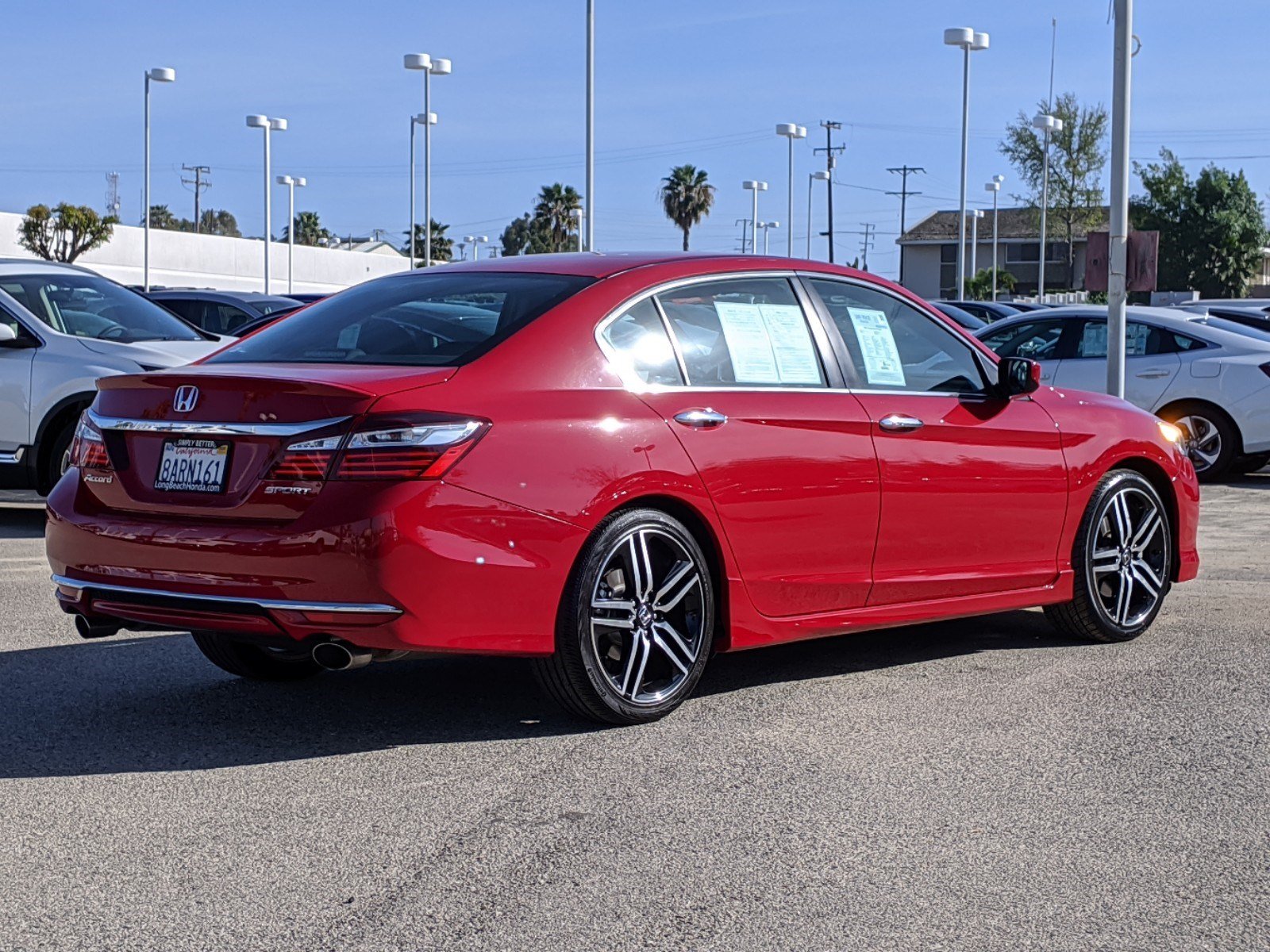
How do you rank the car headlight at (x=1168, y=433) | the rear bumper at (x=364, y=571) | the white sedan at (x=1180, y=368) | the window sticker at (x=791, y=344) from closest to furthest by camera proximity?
the rear bumper at (x=364, y=571)
the window sticker at (x=791, y=344)
the car headlight at (x=1168, y=433)
the white sedan at (x=1180, y=368)

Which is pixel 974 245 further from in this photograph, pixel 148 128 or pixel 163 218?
pixel 163 218

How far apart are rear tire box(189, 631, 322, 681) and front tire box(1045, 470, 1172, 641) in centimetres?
311

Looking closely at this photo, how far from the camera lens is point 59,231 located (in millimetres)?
55875

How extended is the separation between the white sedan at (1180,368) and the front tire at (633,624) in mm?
10252

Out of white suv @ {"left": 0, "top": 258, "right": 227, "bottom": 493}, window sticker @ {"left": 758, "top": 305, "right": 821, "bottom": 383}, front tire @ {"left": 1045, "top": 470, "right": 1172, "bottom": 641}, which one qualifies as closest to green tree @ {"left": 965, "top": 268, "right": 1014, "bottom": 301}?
white suv @ {"left": 0, "top": 258, "right": 227, "bottom": 493}

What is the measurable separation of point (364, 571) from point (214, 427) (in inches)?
27.3

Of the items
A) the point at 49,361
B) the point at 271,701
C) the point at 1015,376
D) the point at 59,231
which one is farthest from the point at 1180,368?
the point at 59,231

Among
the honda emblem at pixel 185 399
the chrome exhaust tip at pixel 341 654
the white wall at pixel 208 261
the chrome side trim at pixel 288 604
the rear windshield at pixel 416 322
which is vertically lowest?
the chrome exhaust tip at pixel 341 654

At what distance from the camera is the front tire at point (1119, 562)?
7219mm

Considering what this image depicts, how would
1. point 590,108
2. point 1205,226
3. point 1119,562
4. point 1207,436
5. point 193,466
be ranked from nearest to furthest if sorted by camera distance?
point 193,466, point 1119,562, point 1207,436, point 590,108, point 1205,226

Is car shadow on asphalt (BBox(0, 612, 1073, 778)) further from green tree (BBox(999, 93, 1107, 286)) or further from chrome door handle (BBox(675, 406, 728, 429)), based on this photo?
green tree (BBox(999, 93, 1107, 286))

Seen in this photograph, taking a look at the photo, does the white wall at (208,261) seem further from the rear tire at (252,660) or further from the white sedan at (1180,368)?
the rear tire at (252,660)

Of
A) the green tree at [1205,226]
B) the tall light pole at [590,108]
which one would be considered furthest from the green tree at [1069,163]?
the tall light pole at [590,108]

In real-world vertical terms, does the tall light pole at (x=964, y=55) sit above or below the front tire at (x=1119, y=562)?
above
